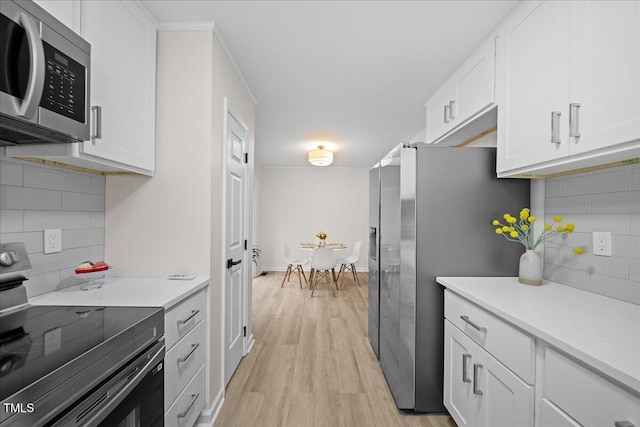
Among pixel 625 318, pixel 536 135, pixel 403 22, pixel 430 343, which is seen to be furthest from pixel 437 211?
pixel 403 22

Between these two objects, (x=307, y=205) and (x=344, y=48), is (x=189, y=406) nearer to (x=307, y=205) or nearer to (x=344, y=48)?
(x=344, y=48)

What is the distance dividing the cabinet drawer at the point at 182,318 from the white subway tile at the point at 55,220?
73 cm

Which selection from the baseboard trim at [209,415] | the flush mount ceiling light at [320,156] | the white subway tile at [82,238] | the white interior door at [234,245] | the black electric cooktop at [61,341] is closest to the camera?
the black electric cooktop at [61,341]

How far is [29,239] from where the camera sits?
1.44m

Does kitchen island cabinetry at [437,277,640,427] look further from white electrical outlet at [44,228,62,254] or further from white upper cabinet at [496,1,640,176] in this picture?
white electrical outlet at [44,228,62,254]

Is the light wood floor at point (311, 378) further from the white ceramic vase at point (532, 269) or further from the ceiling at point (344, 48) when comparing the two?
the ceiling at point (344, 48)

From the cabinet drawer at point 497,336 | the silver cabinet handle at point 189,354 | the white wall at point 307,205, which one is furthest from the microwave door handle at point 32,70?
the white wall at point 307,205

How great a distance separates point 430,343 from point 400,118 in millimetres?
2654

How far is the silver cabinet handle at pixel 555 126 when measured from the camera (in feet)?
4.69

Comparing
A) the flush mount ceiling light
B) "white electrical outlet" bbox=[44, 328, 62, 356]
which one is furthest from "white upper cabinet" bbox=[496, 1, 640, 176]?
the flush mount ceiling light

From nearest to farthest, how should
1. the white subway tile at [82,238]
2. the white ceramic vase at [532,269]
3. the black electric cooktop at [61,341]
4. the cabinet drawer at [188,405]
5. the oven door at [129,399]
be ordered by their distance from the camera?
1. the black electric cooktop at [61,341]
2. the oven door at [129,399]
3. the cabinet drawer at [188,405]
4. the white subway tile at [82,238]
5. the white ceramic vase at [532,269]

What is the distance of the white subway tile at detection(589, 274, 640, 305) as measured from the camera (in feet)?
4.60

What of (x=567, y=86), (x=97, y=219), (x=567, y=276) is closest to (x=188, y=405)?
(x=97, y=219)

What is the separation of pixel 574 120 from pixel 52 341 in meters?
2.07
